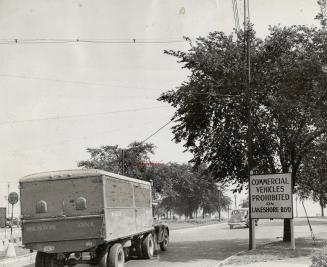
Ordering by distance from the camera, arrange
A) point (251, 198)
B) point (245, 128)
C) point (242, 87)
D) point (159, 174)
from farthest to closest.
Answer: point (159, 174), point (245, 128), point (242, 87), point (251, 198)

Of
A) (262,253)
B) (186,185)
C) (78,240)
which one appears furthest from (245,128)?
(186,185)

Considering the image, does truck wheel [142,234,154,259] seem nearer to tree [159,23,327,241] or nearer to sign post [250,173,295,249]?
A: sign post [250,173,295,249]

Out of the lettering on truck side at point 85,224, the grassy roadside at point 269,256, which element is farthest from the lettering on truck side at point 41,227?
the grassy roadside at point 269,256

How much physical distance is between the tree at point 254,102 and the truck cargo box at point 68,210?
10183mm

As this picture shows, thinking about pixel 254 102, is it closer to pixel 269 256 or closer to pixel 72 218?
pixel 269 256

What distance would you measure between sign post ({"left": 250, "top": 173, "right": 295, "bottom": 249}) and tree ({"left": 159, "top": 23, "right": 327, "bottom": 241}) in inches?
148

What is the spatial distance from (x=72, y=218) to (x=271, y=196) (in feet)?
27.4

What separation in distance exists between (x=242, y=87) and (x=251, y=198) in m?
5.77

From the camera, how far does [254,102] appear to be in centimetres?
2209

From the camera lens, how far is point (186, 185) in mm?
82500

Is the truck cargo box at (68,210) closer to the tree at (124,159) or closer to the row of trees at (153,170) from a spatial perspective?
the row of trees at (153,170)

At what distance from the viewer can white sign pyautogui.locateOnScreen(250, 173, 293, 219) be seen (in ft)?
60.9

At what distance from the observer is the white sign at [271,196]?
18562mm

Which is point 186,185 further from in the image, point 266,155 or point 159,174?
point 266,155
